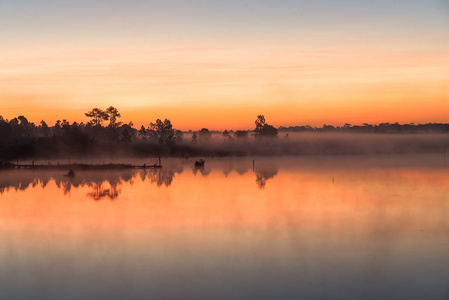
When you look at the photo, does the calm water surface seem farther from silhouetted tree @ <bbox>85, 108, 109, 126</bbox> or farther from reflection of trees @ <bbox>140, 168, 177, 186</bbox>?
silhouetted tree @ <bbox>85, 108, 109, 126</bbox>

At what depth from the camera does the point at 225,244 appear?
1236 inches

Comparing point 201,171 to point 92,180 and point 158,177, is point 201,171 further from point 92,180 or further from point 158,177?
point 92,180

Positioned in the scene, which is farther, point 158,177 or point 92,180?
point 158,177

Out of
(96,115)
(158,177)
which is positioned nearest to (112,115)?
(96,115)

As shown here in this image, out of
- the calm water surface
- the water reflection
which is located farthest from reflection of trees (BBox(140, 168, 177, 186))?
the calm water surface

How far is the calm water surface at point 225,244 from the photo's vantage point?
75.0 feet

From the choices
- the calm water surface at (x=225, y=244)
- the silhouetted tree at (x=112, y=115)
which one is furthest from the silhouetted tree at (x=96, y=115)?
the calm water surface at (x=225, y=244)

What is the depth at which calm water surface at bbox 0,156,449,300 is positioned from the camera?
22.9 metres

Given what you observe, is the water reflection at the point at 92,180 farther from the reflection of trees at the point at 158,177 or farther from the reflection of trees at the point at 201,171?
the reflection of trees at the point at 201,171

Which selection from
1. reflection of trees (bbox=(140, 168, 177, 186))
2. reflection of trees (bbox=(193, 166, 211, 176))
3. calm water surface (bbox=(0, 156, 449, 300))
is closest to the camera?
calm water surface (bbox=(0, 156, 449, 300))

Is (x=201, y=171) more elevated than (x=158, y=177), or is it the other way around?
(x=158, y=177)

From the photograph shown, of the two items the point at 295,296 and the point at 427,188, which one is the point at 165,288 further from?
the point at 427,188

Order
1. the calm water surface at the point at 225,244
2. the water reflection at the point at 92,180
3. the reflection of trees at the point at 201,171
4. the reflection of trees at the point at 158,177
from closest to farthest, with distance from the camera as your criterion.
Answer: the calm water surface at the point at 225,244 < the water reflection at the point at 92,180 < the reflection of trees at the point at 158,177 < the reflection of trees at the point at 201,171

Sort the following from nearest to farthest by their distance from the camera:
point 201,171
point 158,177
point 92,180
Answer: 1. point 92,180
2. point 158,177
3. point 201,171
